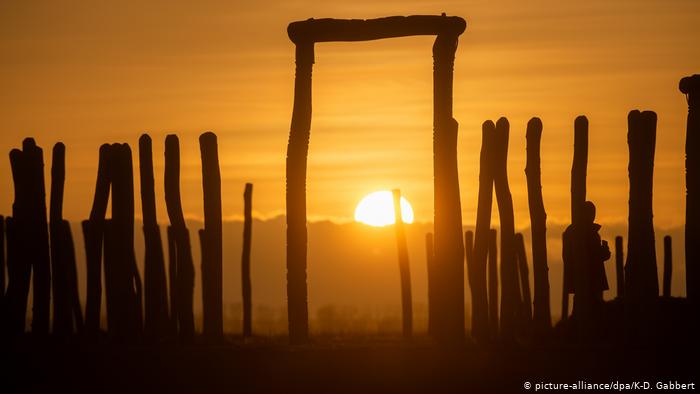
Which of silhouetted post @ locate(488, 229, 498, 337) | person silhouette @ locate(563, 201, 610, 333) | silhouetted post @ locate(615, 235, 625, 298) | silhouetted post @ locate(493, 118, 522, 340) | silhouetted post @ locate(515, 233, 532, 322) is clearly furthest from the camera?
silhouetted post @ locate(615, 235, 625, 298)

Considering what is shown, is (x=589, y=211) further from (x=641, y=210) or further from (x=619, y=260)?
(x=619, y=260)

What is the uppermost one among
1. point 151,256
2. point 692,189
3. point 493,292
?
point 692,189

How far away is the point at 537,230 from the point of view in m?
16.6

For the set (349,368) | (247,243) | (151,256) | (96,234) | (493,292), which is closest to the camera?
(349,368)

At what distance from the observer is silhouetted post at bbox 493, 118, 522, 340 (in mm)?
16469

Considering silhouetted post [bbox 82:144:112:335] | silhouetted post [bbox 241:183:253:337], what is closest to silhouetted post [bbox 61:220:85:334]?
silhouetted post [bbox 82:144:112:335]

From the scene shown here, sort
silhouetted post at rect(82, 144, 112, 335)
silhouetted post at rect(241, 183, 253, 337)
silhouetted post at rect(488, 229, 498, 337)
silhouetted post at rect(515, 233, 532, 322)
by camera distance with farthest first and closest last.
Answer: silhouetted post at rect(241, 183, 253, 337) < silhouetted post at rect(488, 229, 498, 337) < silhouetted post at rect(515, 233, 532, 322) < silhouetted post at rect(82, 144, 112, 335)

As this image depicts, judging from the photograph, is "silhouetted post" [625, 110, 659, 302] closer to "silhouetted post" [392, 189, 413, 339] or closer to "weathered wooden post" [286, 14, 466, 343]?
"weathered wooden post" [286, 14, 466, 343]

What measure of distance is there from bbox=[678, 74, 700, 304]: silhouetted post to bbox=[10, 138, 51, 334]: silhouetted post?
290 inches

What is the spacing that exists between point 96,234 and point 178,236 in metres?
0.95

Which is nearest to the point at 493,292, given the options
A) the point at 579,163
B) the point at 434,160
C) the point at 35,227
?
the point at 579,163

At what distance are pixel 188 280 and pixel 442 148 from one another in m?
3.42

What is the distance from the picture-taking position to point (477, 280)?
689 inches

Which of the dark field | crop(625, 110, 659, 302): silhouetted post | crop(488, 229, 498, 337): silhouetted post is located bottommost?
the dark field
